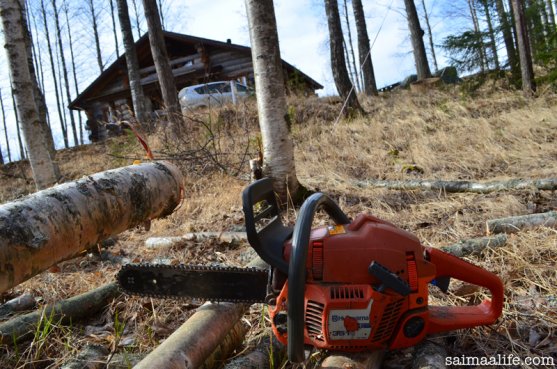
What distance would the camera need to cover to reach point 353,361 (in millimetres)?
1511

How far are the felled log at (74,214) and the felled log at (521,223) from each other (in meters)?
2.27

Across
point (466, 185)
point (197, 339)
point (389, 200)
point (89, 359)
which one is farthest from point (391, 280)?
point (466, 185)

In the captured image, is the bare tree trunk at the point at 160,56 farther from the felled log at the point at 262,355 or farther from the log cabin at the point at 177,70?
the felled log at the point at 262,355

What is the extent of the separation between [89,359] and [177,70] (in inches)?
682

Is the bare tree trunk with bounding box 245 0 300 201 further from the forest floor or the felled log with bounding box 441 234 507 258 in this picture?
the felled log with bounding box 441 234 507 258

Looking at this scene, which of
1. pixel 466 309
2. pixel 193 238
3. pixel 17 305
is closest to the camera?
pixel 466 309

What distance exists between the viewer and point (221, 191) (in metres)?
5.32

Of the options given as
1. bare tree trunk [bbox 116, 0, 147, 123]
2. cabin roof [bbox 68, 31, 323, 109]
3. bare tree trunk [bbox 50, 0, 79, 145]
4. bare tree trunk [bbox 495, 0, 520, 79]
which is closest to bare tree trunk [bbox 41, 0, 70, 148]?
bare tree trunk [bbox 50, 0, 79, 145]

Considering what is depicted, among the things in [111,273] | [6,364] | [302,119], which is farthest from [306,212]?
[302,119]

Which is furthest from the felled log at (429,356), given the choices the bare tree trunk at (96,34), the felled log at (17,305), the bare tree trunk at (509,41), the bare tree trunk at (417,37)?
the bare tree trunk at (96,34)

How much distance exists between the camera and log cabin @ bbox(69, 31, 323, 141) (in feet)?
56.2

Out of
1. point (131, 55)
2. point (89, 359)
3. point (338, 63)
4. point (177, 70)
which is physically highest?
point (177, 70)

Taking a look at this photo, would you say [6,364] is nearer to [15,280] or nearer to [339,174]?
[15,280]

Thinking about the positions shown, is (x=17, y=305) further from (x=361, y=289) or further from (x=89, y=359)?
(x=361, y=289)
